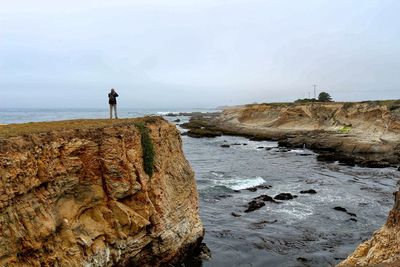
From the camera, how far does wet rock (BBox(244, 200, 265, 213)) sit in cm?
2322

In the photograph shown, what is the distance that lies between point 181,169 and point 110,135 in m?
4.50

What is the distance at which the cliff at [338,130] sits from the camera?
44.6 m

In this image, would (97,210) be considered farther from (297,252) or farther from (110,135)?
(297,252)

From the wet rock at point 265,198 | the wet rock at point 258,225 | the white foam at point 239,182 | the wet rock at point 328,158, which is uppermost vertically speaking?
the wet rock at point 328,158

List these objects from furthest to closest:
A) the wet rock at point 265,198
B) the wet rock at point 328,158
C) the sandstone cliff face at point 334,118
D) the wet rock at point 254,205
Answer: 1. the sandstone cliff face at point 334,118
2. the wet rock at point 328,158
3. the wet rock at point 265,198
4. the wet rock at point 254,205

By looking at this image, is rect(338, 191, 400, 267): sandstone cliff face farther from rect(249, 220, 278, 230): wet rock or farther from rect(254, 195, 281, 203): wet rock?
rect(254, 195, 281, 203): wet rock

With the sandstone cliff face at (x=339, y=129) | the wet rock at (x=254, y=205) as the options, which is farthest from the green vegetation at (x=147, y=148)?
the sandstone cliff face at (x=339, y=129)

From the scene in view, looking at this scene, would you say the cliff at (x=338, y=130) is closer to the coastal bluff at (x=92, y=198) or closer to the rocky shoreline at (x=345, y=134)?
the rocky shoreline at (x=345, y=134)

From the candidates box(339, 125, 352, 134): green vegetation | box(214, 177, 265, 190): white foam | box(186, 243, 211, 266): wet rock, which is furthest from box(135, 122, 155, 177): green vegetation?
box(339, 125, 352, 134): green vegetation

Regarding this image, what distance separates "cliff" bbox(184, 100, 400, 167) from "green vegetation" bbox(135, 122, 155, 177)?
3185 cm

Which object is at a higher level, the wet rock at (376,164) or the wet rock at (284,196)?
the wet rock at (376,164)

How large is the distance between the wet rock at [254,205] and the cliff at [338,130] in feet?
65.4

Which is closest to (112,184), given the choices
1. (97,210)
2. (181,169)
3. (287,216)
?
(97,210)

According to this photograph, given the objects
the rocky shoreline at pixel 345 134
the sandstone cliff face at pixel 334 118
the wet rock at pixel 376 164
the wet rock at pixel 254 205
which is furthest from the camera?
the sandstone cliff face at pixel 334 118
